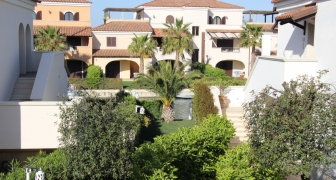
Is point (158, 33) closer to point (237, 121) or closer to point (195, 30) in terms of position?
point (195, 30)

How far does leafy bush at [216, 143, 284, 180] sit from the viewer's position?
34.6ft

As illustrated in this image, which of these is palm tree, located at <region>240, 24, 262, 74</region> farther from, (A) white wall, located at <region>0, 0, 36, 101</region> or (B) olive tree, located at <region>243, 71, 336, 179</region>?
(B) olive tree, located at <region>243, 71, 336, 179</region>

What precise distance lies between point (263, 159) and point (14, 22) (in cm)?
1051

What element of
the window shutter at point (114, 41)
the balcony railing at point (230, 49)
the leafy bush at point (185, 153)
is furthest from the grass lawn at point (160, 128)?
the balcony railing at point (230, 49)

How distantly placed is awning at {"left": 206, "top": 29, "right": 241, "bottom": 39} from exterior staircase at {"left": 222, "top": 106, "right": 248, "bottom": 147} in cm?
2497

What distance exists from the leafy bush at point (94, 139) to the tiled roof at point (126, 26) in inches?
1384

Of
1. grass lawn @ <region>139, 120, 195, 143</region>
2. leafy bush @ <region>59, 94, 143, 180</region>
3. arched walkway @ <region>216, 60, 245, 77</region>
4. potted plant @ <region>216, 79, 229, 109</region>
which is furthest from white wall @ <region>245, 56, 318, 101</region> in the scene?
arched walkway @ <region>216, 60, 245, 77</region>

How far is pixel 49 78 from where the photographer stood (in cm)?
1496

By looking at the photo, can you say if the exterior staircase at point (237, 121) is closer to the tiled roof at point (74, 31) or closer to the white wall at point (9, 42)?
the white wall at point (9, 42)

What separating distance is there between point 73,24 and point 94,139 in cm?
3632

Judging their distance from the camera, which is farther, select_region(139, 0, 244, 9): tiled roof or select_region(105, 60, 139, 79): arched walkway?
select_region(139, 0, 244, 9): tiled roof

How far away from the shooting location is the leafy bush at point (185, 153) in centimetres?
957

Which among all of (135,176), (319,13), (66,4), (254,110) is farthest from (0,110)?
(66,4)

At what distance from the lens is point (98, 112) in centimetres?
808
